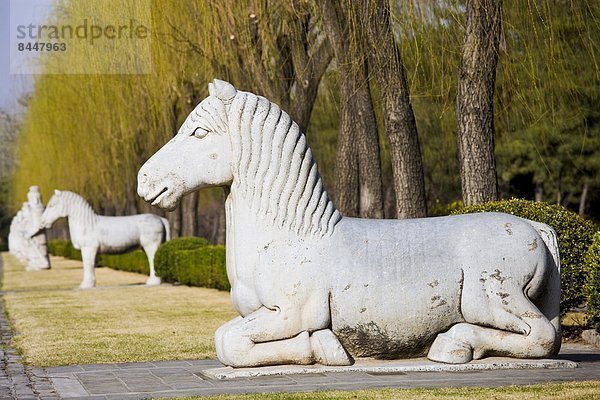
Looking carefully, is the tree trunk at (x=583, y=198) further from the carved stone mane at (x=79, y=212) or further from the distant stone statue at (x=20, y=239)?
the distant stone statue at (x=20, y=239)

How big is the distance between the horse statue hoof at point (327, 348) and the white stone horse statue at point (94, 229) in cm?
1530

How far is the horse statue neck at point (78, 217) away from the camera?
70.8ft

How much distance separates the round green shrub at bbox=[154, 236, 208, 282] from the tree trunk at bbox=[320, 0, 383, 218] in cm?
877

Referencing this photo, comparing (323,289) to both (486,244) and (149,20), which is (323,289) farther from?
(149,20)

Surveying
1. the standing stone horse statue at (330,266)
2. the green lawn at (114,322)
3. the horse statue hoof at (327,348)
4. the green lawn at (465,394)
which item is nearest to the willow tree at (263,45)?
the green lawn at (114,322)

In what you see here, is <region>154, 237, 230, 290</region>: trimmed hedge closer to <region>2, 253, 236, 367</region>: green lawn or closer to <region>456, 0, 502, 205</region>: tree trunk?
<region>2, 253, 236, 367</region>: green lawn

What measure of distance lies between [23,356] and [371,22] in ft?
16.1

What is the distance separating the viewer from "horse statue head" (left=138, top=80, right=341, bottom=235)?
283 inches

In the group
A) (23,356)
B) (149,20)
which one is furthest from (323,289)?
(149,20)

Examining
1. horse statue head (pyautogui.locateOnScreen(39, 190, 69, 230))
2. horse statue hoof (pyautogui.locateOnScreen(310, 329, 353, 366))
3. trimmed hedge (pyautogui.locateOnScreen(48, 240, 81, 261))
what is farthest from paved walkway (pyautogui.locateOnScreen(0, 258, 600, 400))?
trimmed hedge (pyautogui.locateOnScreen(48, 240, 81, 261))

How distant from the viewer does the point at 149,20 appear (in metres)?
14.8

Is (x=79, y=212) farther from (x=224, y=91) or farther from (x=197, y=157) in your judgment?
(x=224, y=91)

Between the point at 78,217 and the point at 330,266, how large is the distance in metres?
15.5

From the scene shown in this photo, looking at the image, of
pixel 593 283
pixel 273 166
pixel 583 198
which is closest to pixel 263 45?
pixel 593 283
